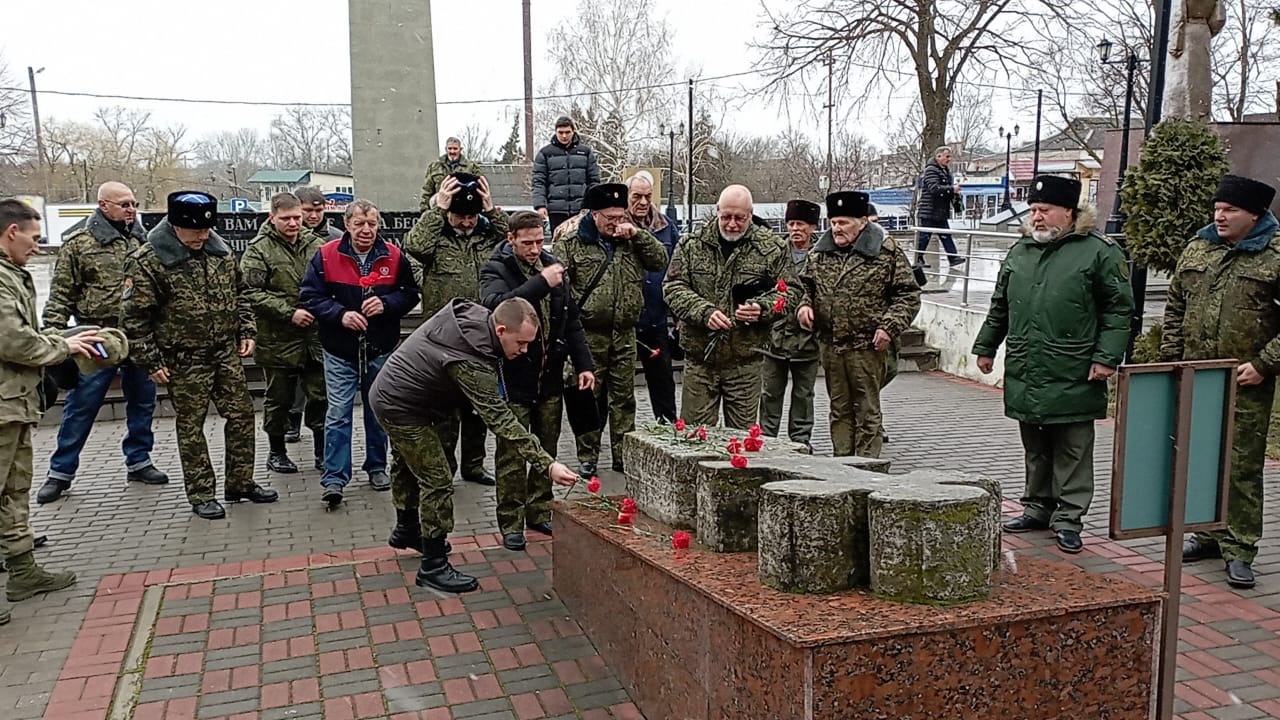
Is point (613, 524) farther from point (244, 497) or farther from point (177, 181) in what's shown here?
point (177, 181)

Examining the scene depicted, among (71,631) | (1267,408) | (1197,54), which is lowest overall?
(71,631)

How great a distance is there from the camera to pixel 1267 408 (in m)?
4.99

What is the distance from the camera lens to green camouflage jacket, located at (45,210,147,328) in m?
6.63

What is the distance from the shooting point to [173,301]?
5984 mm

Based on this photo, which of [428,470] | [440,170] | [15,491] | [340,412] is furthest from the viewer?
[440,170]

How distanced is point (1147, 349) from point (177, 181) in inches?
2369

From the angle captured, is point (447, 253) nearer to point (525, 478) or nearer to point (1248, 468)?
point (525, 478)

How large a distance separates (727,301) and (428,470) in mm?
2550

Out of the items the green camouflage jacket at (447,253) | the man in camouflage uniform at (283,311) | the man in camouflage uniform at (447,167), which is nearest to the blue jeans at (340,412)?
the man in camouflage uniform at (283,311)

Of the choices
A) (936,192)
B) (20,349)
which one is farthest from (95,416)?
(936,192)

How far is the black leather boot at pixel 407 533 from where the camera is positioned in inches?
211

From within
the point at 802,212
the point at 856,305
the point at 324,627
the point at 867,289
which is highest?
the point at 802,212

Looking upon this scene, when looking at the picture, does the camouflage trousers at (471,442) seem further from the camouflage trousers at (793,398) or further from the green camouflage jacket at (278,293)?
the camouflage trousers at (793,398)

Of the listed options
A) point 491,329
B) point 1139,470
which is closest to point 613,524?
point 491,329
